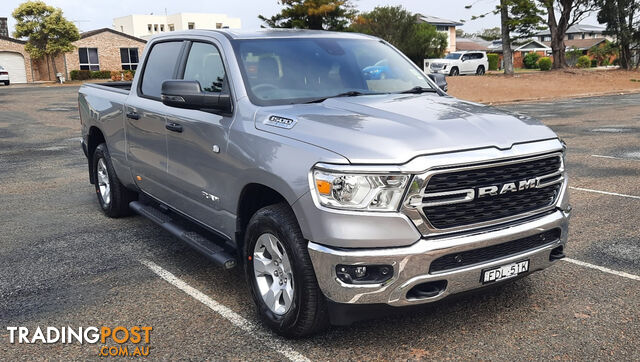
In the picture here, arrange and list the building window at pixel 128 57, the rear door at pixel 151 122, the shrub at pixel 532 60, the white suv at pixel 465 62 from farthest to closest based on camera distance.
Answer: the shrub at pixel 532 60 → the building window at pixel 128 57 → the white suv at pixel 465 62 → the rear door at pixel 151 122

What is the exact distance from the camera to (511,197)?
3729 millimetres

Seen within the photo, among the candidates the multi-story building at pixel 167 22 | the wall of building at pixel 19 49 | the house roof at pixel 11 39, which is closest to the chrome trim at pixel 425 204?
the wall of building at pixel 19 49

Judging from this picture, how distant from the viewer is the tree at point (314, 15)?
49531 mm

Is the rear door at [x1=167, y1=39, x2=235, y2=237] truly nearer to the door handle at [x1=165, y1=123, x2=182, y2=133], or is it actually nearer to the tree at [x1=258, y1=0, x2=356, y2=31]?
the door handle at [x1=165, y1=123, x2=182, y2=133]

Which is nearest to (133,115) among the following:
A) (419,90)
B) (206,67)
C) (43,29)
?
(206,67)

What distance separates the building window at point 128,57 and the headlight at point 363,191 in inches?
2395

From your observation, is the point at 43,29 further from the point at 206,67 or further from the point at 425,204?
the point at 425,204

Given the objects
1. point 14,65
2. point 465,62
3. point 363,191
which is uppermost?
point 14,65

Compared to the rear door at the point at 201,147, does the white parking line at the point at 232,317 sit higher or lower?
lower

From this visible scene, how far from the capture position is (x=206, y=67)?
4.92 metres

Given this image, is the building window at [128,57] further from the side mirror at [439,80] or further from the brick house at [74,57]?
the side mirror at [439,80]

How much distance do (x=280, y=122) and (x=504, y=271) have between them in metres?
1.65

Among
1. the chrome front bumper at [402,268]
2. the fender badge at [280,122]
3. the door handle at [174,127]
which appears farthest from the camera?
the door handle at [174,127]

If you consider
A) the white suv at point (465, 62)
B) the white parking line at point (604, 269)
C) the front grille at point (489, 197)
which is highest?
the white suv at point (465, 62)
